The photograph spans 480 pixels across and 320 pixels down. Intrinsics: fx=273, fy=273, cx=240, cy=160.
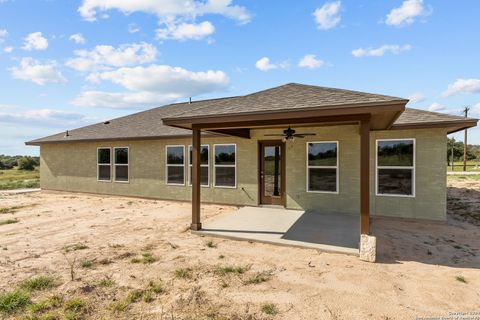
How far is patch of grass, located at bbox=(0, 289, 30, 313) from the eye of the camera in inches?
145

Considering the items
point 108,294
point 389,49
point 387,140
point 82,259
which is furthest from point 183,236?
point 389,49

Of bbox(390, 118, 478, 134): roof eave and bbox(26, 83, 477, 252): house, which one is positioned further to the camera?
bbox(390, 118, 478, 134): roof eave

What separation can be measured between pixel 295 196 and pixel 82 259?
6.87 metres

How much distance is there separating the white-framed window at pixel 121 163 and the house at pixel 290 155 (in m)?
0.05

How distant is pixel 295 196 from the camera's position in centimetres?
994

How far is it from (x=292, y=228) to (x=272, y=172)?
3.26 m

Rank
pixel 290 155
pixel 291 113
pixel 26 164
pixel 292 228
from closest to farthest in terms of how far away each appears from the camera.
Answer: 1. pixel 291 113
2. pixel 292 228
3. pixel 290 155
4. pixel 26 164

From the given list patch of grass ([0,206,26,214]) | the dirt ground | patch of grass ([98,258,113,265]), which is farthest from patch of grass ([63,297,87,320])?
patch of grass ([0,206,26,214])

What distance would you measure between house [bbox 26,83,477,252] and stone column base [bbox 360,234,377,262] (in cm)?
25

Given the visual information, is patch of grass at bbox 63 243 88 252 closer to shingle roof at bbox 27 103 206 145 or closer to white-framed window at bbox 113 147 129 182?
shingle roof at bbox 27 103 206 145

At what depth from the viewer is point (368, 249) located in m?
5.30

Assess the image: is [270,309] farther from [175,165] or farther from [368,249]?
[175,165]

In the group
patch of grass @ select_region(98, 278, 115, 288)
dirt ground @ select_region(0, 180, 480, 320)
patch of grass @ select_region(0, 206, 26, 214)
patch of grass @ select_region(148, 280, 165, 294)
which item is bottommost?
patch of grass @ select_region(0, 206, 26, 214)

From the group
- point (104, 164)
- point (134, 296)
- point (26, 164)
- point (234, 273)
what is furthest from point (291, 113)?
point (26, 164)
